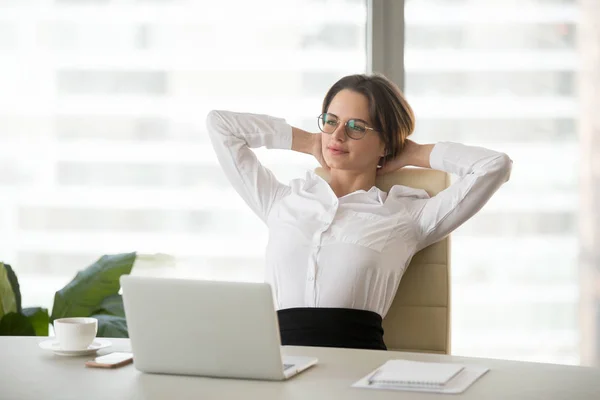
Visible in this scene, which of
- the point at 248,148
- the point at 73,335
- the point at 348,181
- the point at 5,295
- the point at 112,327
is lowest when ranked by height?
the point at 112,327

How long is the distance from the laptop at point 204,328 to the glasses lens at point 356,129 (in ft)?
3.50

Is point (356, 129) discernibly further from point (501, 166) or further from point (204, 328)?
point (204, 328)

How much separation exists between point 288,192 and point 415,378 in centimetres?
121

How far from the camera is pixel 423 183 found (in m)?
2.42

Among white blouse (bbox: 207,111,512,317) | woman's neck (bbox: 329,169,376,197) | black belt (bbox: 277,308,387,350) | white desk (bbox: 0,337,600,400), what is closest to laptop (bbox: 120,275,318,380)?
white desk (bbox: 0,337,600,400)

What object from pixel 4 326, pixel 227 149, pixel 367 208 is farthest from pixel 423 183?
pixel 4 326

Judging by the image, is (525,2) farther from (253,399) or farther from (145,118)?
(253,399)

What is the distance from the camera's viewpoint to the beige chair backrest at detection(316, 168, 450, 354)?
2264 mm

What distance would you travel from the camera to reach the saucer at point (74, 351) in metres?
1.63

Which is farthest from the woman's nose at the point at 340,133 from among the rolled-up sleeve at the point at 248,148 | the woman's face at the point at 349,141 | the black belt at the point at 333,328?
the black belt at the point at 333,328

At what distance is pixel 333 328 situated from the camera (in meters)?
2.12

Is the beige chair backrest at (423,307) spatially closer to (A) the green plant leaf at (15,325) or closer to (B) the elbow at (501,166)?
(B) the elbow at (501,166)

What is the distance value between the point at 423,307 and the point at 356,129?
→ 560 millimetres

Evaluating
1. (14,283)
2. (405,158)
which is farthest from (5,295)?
(405,158)
